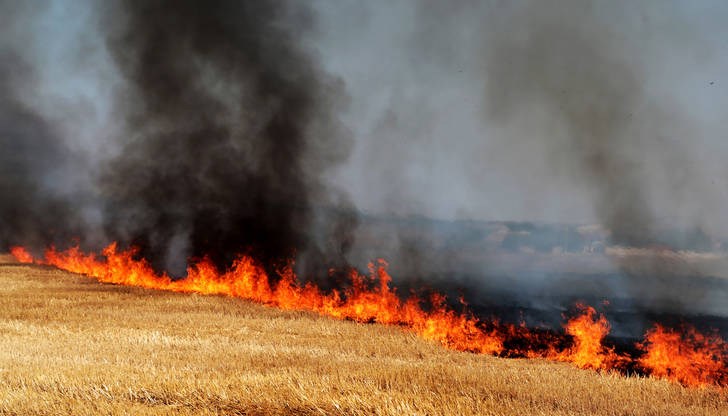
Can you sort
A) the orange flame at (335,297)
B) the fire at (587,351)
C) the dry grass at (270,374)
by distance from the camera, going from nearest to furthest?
1. the dry grass at (270,374)
2. the fire at (587,351)
3. the orange flame at (335,297)

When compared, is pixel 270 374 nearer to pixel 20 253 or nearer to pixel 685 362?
pixel 685 362

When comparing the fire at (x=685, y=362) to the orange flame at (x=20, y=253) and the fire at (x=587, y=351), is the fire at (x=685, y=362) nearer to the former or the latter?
the fire at (x=587, y=351)

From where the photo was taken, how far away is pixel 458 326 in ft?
68.1

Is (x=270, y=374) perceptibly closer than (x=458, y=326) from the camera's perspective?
Yes

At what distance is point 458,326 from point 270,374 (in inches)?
419

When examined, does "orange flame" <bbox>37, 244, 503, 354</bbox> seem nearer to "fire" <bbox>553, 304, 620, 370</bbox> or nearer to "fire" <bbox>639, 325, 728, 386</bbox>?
"fire" <bbox>553, 304, 620, 370</bbox>

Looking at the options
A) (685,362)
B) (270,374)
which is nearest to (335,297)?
(685,362)

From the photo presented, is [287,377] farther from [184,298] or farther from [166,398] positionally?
[184,298]

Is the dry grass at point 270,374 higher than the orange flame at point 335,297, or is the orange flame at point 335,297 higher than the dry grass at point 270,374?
the orange flame at point 335,297

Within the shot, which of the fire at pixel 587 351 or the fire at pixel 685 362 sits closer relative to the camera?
the fire at pixel 685 362

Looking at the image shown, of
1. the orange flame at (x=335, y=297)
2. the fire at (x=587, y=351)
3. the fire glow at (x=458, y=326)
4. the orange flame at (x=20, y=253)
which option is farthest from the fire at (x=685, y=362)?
the orange flame at (x=20, y=253)

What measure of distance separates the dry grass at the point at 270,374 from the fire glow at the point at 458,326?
1.98m

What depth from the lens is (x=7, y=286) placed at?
29391 millimetres

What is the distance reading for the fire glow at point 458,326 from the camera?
1720cm
